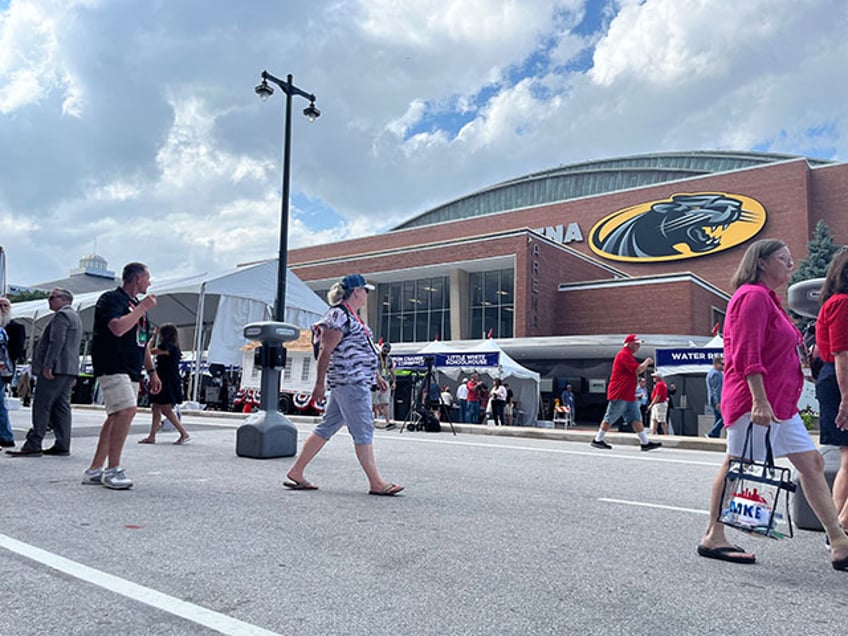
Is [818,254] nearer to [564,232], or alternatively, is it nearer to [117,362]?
[564,232]

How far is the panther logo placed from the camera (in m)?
42.5

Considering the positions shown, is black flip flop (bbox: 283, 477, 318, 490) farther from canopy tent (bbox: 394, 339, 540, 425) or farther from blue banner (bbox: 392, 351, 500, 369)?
blue banner (bbox: 392, 351, 500, 369)

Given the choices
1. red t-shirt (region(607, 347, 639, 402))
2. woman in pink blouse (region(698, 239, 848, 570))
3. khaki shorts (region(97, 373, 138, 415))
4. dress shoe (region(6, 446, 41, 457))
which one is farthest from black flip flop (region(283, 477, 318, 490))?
red t-shirt (region(607, 347, 639, 402))

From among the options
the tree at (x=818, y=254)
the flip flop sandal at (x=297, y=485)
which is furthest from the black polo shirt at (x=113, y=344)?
the tree at (x=818, y=254)

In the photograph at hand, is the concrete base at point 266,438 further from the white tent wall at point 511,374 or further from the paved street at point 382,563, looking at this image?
the white tent wall at point 511,374

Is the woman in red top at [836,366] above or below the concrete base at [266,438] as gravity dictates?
above

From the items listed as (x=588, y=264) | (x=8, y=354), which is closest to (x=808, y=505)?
(x=8, y=354)

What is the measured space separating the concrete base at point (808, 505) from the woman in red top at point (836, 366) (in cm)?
20

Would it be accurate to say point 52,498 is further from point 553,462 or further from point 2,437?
point 553,462

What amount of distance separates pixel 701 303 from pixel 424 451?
1176 inches

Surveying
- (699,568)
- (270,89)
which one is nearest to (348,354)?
(699,568)

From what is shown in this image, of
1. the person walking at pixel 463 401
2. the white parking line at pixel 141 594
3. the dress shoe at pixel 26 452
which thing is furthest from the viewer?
the person walking at pixel 463 401

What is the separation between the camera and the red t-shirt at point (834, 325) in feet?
12.2

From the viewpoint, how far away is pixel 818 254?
38.6 m
